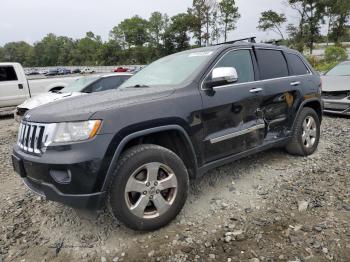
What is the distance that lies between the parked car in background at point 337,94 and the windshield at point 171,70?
496 cm

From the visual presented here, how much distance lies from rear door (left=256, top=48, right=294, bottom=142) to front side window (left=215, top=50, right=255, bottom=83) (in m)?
0.18

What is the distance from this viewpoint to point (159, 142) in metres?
3.01

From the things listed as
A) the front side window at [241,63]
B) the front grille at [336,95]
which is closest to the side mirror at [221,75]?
the front side window at [241,63]

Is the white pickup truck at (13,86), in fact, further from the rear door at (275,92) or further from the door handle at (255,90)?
the door handle at (255,90)

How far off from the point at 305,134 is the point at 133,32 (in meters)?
89.8

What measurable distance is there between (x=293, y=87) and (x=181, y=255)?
2828 mm

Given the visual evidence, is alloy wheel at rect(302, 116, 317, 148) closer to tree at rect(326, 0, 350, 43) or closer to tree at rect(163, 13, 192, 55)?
tree at rect(326, 0, 350, 43)

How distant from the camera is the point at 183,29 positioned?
67.4 meters

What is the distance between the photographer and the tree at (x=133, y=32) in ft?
292

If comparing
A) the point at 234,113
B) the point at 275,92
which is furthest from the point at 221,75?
the point at 275,92

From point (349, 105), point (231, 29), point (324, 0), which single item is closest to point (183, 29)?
point (231, 29)

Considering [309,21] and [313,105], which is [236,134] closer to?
[313,105]

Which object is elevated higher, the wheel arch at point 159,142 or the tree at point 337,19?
the tree at point 337,19

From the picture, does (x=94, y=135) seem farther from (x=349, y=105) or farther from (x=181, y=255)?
(x=349, y=105)
